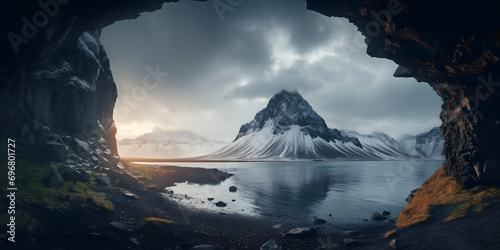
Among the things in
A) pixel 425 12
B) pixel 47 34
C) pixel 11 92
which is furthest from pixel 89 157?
pixel 425 12

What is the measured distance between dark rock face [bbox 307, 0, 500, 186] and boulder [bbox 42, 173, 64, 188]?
34.4 m

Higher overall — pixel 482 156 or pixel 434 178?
pixel 482 156

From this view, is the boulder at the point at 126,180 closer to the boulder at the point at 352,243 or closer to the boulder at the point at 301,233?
the boulder at the point at 301,233

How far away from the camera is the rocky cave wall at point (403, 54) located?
Answer: 20.9m

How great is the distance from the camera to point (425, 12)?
827 inches

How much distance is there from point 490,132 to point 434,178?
9.96 m

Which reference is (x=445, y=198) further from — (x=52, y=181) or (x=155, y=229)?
(x=52, y=181)

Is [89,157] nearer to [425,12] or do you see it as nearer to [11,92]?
[11,92]

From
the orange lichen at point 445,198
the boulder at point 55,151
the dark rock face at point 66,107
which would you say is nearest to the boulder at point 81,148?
the dark rock face at point 66,107

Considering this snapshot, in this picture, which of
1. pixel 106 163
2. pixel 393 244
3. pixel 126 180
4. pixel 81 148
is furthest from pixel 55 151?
pixel 393 244

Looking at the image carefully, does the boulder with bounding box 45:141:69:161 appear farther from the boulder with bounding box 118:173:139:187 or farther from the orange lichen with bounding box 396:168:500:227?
the orange lichen with bounding box 396:168:500:227

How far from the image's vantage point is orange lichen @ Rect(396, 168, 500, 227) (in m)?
24.0

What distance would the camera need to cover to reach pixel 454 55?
2445 centimetres

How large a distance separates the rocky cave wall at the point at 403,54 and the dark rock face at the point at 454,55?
0.24 feet
